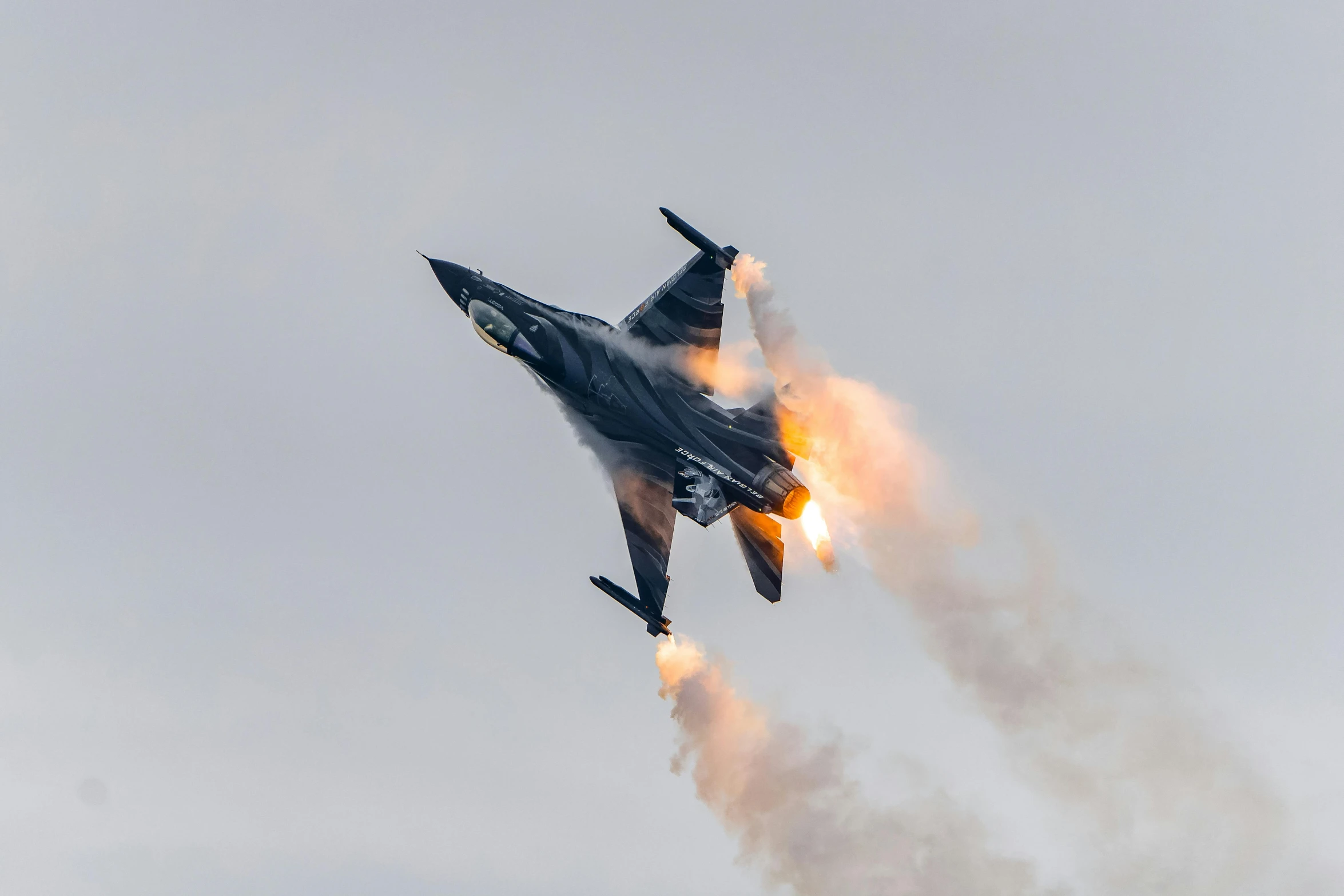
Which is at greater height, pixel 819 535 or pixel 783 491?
pixel 819 535

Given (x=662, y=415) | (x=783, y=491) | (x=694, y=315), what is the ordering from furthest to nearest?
(x=694, y=315), (x=662, y=415), (x=783, y=491)

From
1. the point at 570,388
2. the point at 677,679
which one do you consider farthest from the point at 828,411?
the point at 677,679

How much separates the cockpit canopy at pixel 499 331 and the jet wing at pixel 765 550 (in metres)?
11.5

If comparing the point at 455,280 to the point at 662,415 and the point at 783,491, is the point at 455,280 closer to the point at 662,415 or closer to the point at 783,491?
the point at 662,415

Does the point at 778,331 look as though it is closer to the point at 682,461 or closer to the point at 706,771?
the point at 682,461

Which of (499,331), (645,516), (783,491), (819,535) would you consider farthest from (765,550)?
(499,331)

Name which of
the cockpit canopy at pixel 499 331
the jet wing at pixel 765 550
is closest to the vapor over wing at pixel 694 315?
the cockpit canopy at pixel 499 331

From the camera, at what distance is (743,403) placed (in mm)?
45906

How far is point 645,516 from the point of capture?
4847 centimetres

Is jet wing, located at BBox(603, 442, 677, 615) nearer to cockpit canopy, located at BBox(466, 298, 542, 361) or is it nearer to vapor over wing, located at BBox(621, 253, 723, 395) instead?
vapor over wing, located at BBox(621, 253, 723, 395)

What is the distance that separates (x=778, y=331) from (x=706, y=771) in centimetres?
2026

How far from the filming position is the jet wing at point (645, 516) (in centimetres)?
4794

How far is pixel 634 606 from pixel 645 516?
409 centimetres

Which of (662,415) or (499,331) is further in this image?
(499,331)
